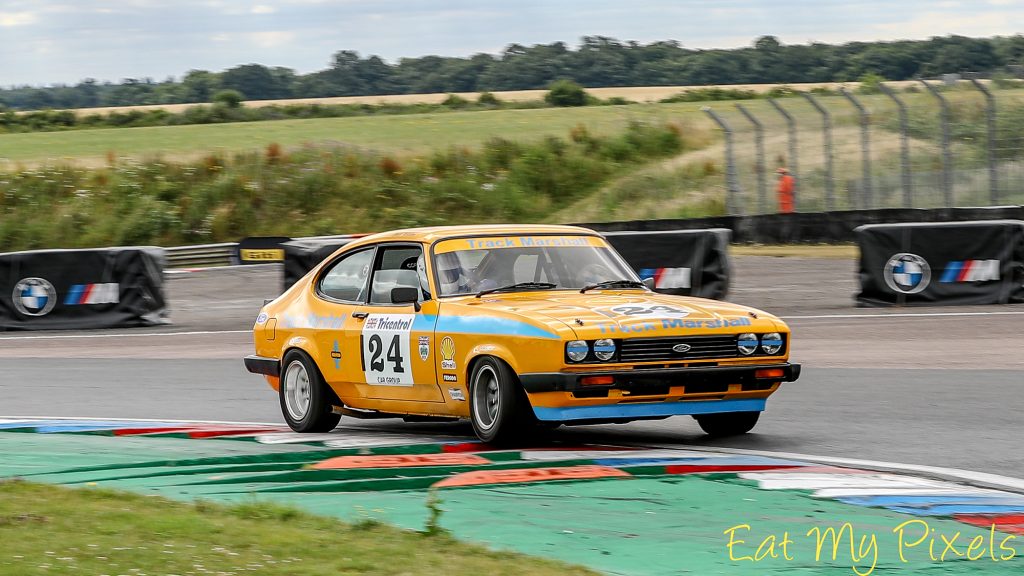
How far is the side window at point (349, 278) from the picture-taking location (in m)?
10.1

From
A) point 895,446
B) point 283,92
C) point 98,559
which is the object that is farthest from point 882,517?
point 283,92

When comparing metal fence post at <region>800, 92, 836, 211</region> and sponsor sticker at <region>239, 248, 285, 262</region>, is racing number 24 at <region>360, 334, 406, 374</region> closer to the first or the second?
metal fence post at <region>800, 92, 836, 211</region>

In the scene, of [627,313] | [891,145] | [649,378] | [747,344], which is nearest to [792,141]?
[891,145]

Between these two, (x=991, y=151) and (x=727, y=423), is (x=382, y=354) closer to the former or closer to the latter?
(x=727, y=423)

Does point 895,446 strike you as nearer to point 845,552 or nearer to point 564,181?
point 845,552

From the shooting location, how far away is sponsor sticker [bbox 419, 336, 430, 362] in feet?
29.9

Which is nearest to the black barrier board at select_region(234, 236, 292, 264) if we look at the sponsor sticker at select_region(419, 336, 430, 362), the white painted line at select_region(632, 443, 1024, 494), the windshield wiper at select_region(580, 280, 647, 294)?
the windshield wiper at select_region(580, 280, 647, 294)

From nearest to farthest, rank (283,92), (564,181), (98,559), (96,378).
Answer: (98,559)
(96,378)
(564,181)
(283,92)

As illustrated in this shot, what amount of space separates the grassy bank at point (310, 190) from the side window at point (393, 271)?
34.9 metres

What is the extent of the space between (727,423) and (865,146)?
2079cm

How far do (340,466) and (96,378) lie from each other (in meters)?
7.05

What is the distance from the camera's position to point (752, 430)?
9562mm

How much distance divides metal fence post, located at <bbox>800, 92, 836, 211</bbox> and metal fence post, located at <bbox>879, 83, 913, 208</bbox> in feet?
5.01

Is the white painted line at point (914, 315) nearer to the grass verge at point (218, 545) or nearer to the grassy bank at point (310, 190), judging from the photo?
the grass verge at point (218, 545)
